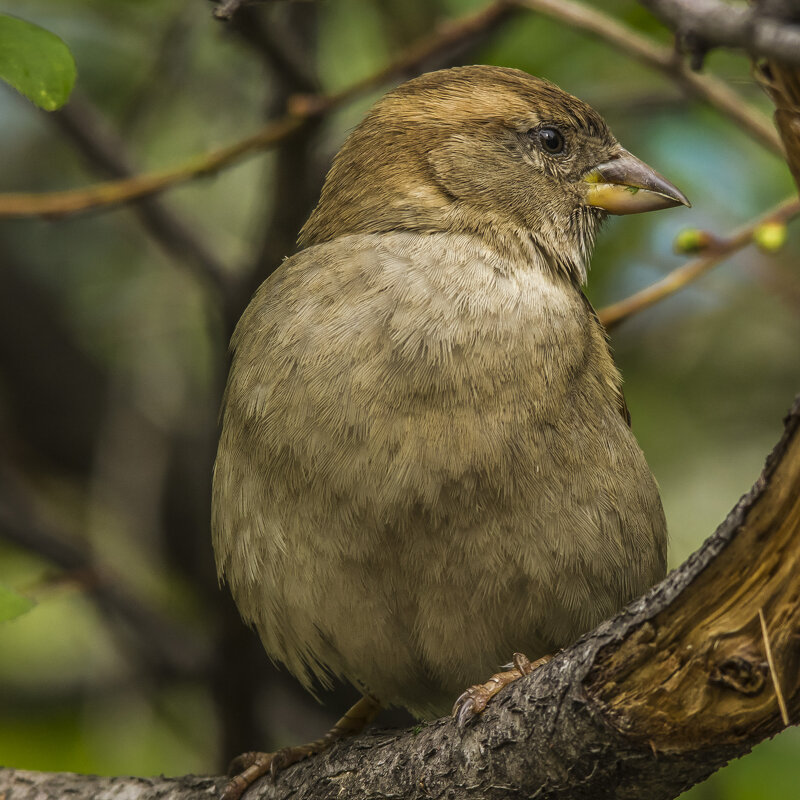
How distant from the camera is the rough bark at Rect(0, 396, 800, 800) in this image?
2547 mm

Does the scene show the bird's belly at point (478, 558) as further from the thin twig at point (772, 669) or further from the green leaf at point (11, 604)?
the thin twig at point (772, 669)

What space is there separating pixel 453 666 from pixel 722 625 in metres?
1.42

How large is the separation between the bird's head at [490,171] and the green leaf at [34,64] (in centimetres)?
144

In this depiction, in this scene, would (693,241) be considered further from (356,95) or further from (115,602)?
(115,602)

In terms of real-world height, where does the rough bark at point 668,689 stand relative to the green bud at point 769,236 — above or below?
below

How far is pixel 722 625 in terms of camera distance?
263 cm

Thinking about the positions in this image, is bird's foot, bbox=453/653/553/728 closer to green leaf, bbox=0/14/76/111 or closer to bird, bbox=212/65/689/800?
bird, bbox=212/65/689/800

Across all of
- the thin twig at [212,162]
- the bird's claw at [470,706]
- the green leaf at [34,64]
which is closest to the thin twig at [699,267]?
the thin twig at [212,162]

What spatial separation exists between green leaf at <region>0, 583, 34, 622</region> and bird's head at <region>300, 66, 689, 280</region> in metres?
1.80

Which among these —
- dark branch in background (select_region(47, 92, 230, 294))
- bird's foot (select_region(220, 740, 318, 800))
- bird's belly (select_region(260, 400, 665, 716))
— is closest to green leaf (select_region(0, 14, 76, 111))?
bird's belly (select_region(260, 400, 665, 716))

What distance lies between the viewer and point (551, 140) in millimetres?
4469

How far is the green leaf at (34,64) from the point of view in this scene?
9.37 feet

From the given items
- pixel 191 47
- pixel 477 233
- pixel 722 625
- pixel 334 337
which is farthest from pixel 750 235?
pixel 191 47

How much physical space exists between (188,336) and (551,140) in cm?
290
